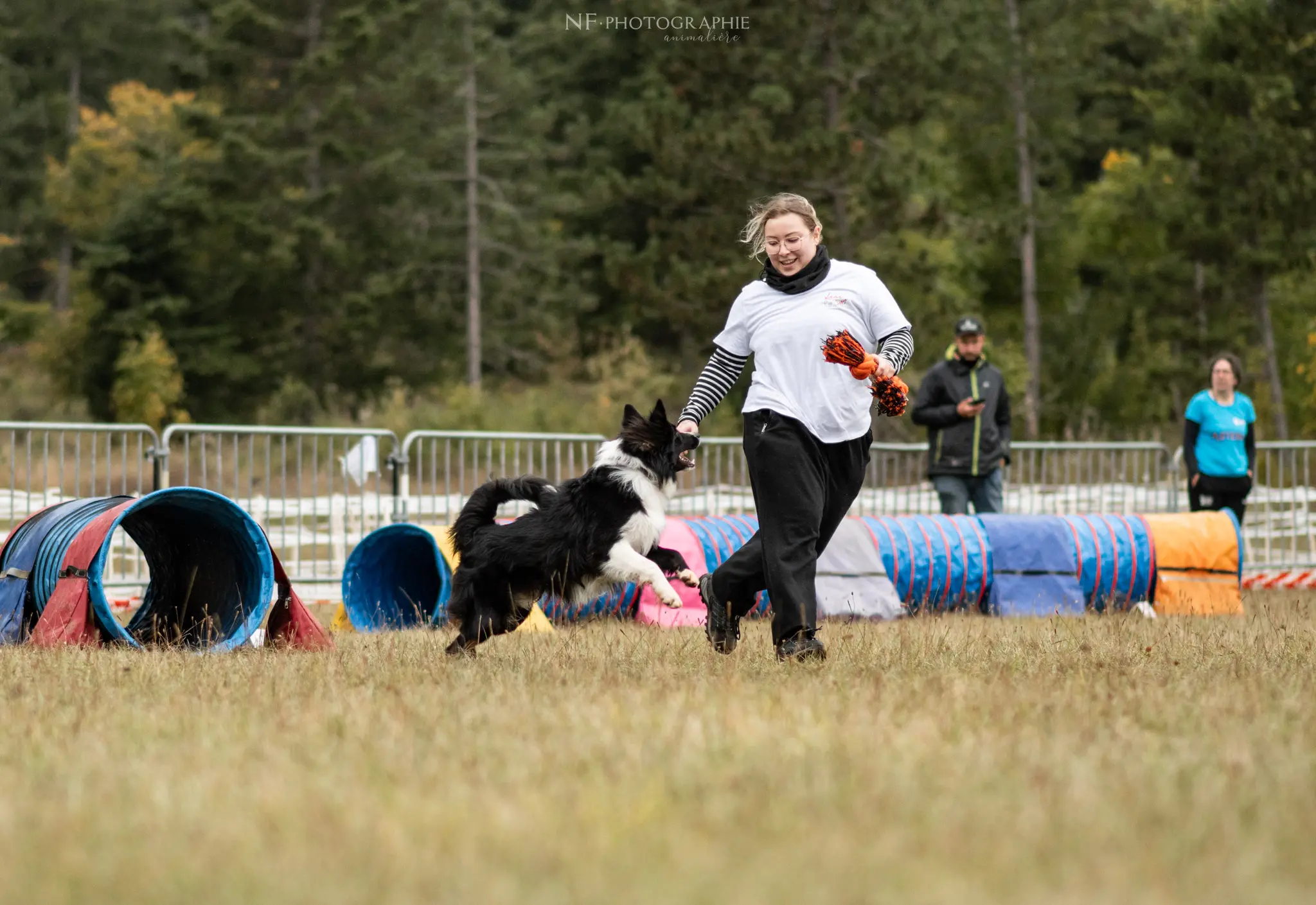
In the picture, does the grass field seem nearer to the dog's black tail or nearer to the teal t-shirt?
the dog's black tail

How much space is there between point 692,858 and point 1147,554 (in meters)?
8.52

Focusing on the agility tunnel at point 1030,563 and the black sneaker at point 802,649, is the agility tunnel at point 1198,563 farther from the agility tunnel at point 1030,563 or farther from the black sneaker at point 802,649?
the black sneaker at point 802,649

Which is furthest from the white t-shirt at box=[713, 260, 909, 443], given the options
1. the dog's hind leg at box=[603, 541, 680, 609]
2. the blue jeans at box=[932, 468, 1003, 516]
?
the blue jeans at box=[932, 468, 1003, 516]

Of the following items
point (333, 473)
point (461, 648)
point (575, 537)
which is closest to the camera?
point (575, 537)

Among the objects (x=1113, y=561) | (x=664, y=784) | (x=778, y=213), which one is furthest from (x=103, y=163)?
(x=664, y=784)

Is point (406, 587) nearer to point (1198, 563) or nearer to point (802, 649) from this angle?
point (802, 649)

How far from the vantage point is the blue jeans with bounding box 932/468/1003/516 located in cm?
1101

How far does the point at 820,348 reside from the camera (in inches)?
223

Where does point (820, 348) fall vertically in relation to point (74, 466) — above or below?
above

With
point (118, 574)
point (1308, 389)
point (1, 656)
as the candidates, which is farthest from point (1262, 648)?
point (1308, 389)

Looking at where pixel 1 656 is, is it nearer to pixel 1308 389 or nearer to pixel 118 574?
pixel 118 574

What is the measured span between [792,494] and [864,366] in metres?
0.57

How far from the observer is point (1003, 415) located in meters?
10.8

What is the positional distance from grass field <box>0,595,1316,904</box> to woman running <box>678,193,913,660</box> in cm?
41
